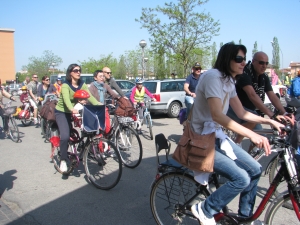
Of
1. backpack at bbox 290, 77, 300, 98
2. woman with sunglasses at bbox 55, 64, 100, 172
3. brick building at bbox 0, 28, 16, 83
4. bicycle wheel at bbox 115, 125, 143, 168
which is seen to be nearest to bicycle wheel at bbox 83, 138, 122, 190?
woman with sunglasses at bbox 55, 64, 100, 172

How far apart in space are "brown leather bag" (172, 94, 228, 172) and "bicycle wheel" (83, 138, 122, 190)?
1.95m

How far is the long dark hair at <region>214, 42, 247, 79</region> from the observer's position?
273 cm

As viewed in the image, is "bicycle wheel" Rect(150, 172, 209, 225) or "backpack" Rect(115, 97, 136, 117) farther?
"backpack" Rect(115, 97, 136, 117)

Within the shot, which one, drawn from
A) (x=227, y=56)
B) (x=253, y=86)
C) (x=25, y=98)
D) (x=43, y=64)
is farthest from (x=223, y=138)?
(x=43, y=64)

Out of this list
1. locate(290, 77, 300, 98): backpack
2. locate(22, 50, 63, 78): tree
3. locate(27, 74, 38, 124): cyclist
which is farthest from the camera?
locate(22, 50, 63, 78): tree

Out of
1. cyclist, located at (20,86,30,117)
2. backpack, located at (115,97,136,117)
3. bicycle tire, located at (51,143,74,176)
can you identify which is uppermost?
backpack, located at (115,97,136,117)

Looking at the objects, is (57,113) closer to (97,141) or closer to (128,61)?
(97,141)

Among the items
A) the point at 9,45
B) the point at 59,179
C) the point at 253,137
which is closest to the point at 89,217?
the point at 59,179

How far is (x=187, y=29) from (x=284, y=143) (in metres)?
20.7

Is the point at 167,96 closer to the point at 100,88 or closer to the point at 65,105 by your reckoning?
the point at 100,88

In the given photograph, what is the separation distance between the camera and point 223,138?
9.34 feet

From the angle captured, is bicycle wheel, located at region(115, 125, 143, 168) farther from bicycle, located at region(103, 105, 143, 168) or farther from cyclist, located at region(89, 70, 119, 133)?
cyclist, located at region(89, 70, 119, 133)

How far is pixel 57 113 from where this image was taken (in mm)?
5188

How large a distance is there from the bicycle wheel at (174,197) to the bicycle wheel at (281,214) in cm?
59
